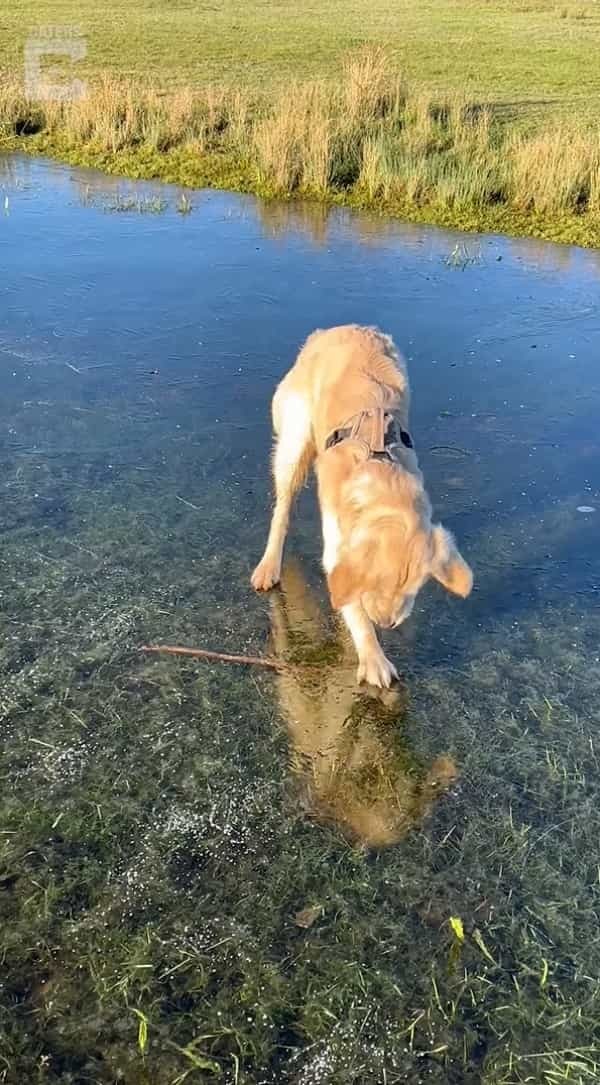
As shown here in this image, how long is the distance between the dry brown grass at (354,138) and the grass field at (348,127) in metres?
0.03

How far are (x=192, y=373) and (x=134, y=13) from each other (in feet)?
101

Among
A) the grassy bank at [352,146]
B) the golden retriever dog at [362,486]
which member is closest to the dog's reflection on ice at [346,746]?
the golden retriever dog at [362,486]

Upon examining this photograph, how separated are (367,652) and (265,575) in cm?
83

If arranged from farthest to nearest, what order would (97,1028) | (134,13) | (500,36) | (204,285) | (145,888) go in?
1. (134,13)
2. (500,36)
3. (204,285)
4. (145,888)
5. (97,1028)

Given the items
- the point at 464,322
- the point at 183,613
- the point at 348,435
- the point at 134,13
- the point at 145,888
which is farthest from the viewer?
the point at 134,13

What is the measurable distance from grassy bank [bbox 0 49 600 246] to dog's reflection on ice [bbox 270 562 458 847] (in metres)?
7.79

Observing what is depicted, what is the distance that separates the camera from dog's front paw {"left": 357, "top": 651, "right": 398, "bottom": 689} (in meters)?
3.94

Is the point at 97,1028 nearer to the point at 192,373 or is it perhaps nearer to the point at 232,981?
the point at 232,981

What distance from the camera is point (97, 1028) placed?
264cm

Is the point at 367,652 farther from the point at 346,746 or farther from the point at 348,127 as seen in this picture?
the point at 348,127

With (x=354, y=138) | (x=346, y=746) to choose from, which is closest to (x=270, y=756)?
(x=346, y=746)

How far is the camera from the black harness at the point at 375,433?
3678 millimetres

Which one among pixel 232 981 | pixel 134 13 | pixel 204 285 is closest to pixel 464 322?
pixel 204 285

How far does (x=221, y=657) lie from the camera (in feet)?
13.3
